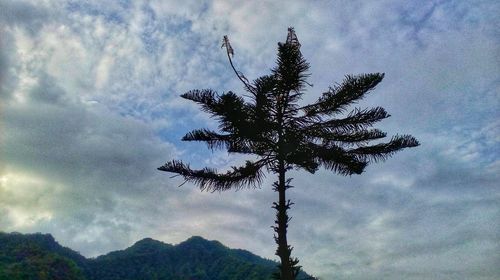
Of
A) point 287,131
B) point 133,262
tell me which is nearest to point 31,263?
point 133,262

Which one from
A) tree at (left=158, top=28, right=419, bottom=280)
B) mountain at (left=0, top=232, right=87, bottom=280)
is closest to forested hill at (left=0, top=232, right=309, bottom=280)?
mountain at (left=0, top=232, right=87, bottom=280)

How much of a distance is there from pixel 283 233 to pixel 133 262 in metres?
135

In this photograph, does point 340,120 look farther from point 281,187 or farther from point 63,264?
point 63,264

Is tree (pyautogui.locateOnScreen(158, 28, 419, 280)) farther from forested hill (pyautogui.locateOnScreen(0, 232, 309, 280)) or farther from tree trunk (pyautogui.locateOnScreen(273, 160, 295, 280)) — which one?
forested hill (pyautogui.locateOnScreen(0, 232, 309, 280))

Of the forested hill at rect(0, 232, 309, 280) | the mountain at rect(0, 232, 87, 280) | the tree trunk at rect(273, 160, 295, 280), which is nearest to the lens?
the tree trunk at rect(273, 160, 295, 280)

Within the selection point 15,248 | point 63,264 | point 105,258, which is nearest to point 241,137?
point 63,264

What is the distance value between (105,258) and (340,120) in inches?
5598

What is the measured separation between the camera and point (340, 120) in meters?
11.4

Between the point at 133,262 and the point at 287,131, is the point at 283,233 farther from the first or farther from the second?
the point at 133,262

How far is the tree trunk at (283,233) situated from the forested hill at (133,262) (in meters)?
Answer: 89.0

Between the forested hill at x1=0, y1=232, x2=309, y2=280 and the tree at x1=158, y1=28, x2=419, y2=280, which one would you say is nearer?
the tree at x1=158, y1=28, x2=419, y2=280

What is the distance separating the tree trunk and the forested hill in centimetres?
8900

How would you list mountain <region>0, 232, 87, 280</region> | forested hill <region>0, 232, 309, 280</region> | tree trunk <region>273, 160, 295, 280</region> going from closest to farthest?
1. tree trunk <region>273, 160, 295, 280</region>
2. mountain <region>0, 232, 87, 280</region>
3. forested hill <region>0, 232, 309, 280</region>

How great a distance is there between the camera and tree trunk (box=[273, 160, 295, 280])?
9477 mm
